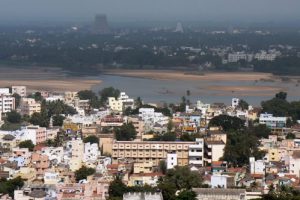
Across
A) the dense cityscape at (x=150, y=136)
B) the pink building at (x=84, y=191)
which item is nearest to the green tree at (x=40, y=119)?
the dense cityscape at (x=150, y=136)

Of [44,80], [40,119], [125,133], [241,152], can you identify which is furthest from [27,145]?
[44,80]

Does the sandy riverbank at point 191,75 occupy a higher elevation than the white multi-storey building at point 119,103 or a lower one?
lower

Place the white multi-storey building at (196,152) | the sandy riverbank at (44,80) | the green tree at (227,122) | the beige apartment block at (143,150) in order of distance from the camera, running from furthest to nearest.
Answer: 1. the sandy riverbank at (44,80)
2. the green tree at (227,122)
3. the beige apartment block at (143,150)
4. the white multi-storey building at (196,152)

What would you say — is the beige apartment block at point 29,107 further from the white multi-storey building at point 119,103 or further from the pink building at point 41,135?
the pink building at point 41,135

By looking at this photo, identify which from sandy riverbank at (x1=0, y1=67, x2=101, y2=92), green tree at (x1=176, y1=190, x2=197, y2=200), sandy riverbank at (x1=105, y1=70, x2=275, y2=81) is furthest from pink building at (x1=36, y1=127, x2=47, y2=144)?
sandy riverbank at (x1=105, y1=70, x2=275, y2=81)

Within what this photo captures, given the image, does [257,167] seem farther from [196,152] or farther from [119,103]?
[119,103]

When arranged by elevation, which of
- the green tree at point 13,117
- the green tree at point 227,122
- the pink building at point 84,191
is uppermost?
the green tree at point 227,122
